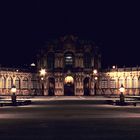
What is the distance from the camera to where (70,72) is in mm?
110688

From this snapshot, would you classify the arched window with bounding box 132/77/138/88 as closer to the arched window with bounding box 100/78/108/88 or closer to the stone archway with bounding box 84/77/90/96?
the arched window with bounding box 100/78/108/88

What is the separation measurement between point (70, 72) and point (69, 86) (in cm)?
521

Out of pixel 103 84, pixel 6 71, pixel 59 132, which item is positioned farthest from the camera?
pixel 103 84

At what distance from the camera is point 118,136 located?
18.3m

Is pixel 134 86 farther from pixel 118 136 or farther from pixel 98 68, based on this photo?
pixel 118 136

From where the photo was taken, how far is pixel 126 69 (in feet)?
346

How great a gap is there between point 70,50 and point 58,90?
1007 centimetres

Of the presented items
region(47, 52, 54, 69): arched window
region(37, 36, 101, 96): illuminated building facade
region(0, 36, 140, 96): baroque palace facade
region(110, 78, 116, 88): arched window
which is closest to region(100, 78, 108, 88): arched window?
region(0, 36, 140, 96): baroque palace facade

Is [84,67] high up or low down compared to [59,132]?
up

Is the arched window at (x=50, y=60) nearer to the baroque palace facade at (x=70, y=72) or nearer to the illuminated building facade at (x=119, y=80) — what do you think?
the baroque palace facade at (x=70, y=72)

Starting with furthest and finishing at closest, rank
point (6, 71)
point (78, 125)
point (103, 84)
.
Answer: point (103, 84) < point (6, 71) < point (78, 125)

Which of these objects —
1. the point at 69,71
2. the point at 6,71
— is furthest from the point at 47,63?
the point at 6,71

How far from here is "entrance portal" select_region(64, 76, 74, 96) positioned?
372ft

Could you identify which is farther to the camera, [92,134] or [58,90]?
[58,90]
